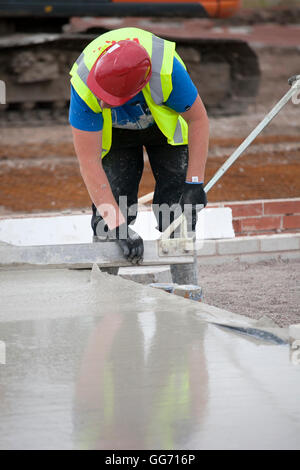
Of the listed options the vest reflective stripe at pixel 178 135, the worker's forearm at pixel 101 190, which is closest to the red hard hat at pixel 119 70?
the worker's forearm at pixel 101 190

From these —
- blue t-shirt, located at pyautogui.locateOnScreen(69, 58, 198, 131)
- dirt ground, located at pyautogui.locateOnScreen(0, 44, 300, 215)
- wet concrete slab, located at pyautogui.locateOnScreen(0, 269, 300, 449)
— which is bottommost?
dirt ground, located at pyautogui.locateOnScreen(0, 44, 300, 215)

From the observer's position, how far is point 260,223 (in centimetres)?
504

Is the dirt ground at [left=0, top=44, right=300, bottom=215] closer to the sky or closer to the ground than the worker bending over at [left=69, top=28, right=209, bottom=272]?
closer to the ground

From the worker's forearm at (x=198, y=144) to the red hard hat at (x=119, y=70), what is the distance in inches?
17.3

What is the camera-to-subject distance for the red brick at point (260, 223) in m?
5.02

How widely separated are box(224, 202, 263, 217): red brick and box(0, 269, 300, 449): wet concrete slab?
226cm

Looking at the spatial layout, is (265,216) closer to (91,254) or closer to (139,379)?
(91,254)

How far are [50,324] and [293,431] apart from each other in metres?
1.04

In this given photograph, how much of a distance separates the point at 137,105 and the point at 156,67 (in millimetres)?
253

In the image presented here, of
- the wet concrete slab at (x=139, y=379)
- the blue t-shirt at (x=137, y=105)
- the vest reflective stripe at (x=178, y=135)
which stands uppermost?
the blue t-shirt at (x=137, y=105)

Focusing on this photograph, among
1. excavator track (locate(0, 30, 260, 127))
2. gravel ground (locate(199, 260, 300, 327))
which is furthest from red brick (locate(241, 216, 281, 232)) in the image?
excavator track (locate(0, 30, 260, 127))

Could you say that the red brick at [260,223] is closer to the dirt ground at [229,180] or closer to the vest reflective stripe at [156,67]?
the dirt ground at [229,180]

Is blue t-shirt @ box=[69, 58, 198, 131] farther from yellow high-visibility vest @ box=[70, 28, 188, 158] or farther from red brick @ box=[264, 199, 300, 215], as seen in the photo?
red brick @ box=[264, 199, 300, 215]

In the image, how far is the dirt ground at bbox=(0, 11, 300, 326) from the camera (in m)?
4.25
